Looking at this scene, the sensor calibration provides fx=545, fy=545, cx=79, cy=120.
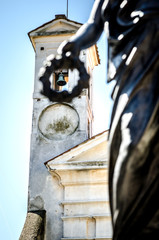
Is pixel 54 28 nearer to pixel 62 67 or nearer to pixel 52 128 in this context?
pixel 52 128

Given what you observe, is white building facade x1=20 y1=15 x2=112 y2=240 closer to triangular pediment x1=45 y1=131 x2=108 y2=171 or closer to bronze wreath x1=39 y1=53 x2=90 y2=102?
triangular pediment x1=45 y1=131 x2=108 y2=171

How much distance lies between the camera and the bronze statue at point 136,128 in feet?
7.83

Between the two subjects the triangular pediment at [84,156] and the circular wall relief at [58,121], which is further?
the circular wall relief at [58,121]

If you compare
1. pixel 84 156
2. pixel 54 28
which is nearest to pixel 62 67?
pixel 84 156

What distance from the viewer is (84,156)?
Answer: 1334cm

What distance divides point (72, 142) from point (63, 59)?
1158 cm

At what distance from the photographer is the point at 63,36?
15.6 meters

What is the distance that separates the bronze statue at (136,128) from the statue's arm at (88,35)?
0.05 m

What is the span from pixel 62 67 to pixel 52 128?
11.8m

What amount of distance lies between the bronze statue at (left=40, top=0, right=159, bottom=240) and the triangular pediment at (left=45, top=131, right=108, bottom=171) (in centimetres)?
1026

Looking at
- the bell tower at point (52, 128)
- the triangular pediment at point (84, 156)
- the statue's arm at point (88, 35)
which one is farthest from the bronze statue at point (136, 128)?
the bell tower at point (52, 128)

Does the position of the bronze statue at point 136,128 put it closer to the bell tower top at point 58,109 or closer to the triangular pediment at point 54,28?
the bell tower top at point 58,109

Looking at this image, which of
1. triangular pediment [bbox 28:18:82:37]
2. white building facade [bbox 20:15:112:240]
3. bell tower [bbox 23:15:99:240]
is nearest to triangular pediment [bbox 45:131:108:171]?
white building facade [bbox 20:15:112:240]

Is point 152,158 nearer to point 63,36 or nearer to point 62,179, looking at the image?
point 62,179
